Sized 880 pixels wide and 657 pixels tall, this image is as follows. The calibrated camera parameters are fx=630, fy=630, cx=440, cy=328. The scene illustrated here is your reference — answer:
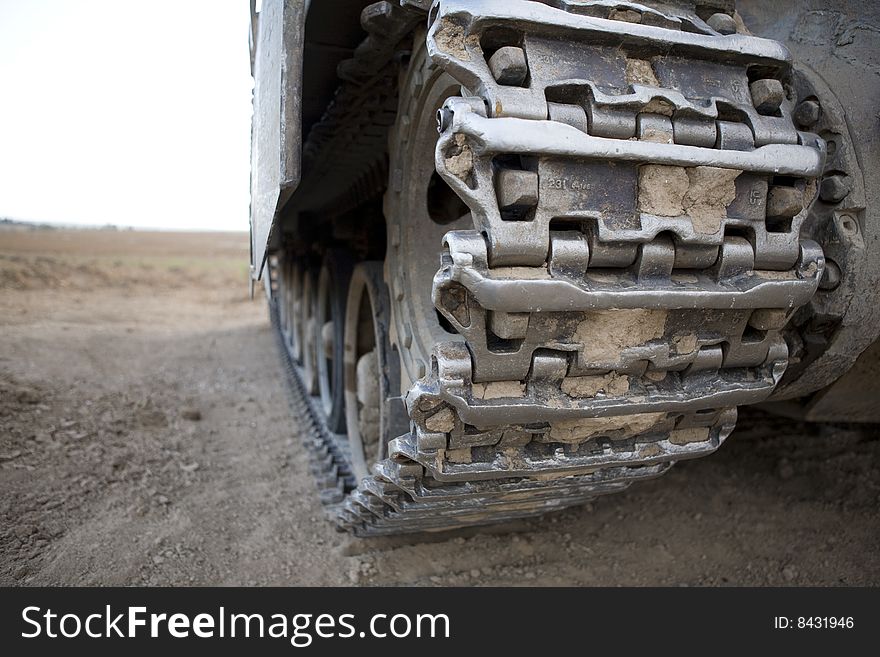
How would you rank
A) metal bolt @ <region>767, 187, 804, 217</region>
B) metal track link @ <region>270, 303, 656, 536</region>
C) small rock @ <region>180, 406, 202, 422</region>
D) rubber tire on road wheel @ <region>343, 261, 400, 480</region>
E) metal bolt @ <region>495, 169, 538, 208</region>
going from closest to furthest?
1. metal bolt @ <region>495, 169, 538, 208</region>
2. metal bolt @ <region>767, 187, 804, 217</region>
3. metal track link @ <region>270, 303, 656, 536</region>
4. rubber tire on road wheel @ <region>343, 261, 400, 480</region>
5. small rock @ <region>180, 406, 202, 422</region>

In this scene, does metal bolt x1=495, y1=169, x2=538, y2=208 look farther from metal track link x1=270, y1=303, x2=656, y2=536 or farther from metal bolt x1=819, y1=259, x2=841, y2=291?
metal bolt x1=819, y1=259, x2=841, y2=291

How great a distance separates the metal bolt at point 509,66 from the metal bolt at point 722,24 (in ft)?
1.66

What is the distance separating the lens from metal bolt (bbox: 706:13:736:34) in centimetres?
136

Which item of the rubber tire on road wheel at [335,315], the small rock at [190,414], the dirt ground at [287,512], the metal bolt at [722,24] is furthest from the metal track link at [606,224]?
the small rock at [190,414]

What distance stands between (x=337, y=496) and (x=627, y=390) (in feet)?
5.80

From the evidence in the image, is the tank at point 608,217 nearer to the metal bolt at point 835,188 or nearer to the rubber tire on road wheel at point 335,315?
the metal bolt at point 835,188

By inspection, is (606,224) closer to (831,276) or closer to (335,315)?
(831,276)

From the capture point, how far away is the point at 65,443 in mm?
3047

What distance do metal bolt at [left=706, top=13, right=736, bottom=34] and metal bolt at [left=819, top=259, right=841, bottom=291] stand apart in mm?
567

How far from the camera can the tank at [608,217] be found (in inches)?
44.5

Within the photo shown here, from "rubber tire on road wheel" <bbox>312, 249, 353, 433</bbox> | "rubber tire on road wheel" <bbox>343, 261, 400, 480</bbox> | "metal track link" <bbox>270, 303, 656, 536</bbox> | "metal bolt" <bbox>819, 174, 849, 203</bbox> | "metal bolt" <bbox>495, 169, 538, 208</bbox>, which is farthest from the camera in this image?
"rubber tire on road wheel" <bbox>312, 249, 353, 433</bbox>

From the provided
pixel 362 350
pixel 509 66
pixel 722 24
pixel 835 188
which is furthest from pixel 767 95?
pixel 362 350

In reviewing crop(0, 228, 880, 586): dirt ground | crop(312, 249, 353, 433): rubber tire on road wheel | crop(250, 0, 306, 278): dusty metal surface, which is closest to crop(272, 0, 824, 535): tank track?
crop(250, 0, 306, 278): dusty metal surface
